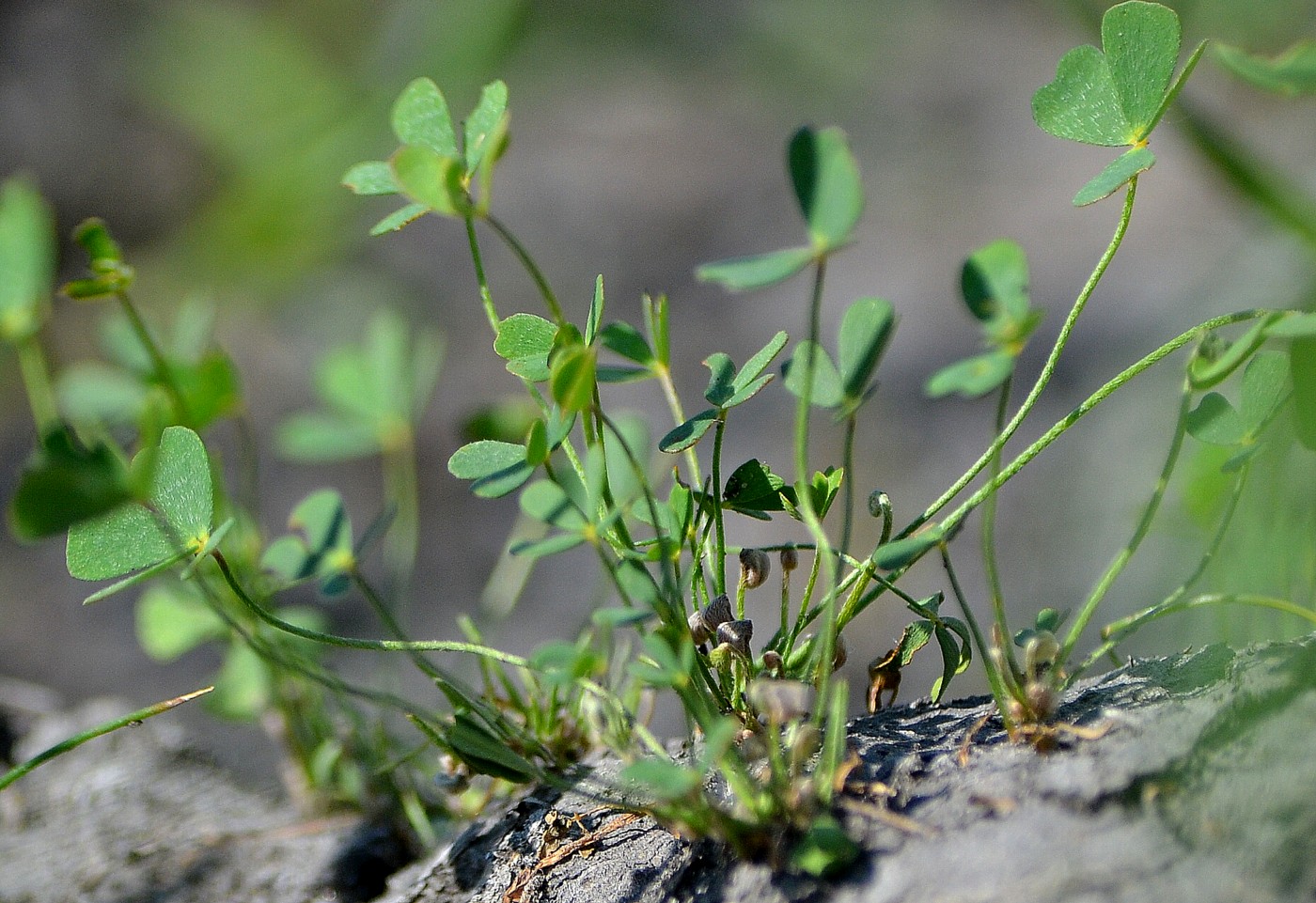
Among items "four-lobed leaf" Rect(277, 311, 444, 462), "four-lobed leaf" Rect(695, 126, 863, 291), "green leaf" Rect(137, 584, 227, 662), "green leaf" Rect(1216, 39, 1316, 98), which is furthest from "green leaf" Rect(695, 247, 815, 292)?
"green leaf" Rect(137, 584, 227, 662)

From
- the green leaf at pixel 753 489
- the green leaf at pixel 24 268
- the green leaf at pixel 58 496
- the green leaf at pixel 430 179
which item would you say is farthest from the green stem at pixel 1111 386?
the green leaf at pixel 24 268

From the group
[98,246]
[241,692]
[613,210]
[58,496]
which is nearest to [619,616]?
[58,496]

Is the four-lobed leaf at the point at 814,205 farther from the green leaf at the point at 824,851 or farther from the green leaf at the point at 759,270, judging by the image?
the green leaf at the point at 824,851

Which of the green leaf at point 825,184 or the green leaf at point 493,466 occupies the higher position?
the green leaf at point 825,184

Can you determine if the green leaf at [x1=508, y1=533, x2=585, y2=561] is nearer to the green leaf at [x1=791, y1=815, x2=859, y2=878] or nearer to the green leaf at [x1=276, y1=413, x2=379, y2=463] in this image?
the green leaf at [x1=791, y1=815, x2=859, y2=878]

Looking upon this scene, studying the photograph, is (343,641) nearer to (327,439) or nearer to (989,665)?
(989,665)

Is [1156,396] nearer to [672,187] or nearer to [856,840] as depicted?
[672,187]

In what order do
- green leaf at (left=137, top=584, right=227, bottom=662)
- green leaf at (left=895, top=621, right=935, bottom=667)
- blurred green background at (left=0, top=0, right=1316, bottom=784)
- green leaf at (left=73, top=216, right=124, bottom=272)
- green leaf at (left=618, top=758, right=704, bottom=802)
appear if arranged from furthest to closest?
blurred green background at (left=0, top=0, right=1316, bottom=784)
green leaf at (left=137, top=584, right=227, bottom=662)
green leaf at (left=73, top=216, right=124, bottom=272)
green leaf at (left=895, top=621, right=935, bottom=667)
green leaf at (left=618, top=758, right=704, bottom=802)
